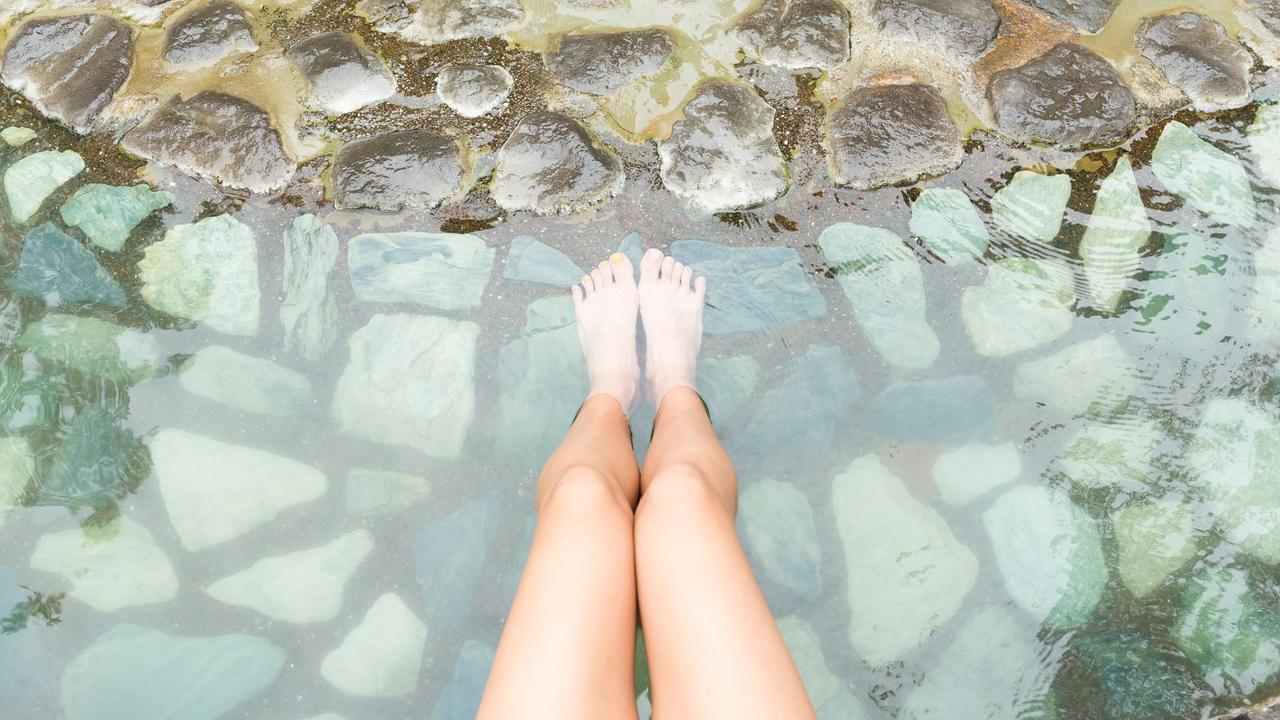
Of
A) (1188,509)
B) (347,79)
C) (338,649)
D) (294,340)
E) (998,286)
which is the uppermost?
(347,79)

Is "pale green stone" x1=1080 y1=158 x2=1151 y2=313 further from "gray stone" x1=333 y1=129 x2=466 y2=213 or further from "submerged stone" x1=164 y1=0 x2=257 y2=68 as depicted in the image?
"submerged stone" x1=164 y1=0 x2=257 y2=68

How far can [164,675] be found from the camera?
161 centimetres

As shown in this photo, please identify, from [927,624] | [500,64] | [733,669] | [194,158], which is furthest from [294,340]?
[927,624]

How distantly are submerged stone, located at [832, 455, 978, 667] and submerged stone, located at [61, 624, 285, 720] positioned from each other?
3.84 feet

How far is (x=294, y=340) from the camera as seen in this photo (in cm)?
184

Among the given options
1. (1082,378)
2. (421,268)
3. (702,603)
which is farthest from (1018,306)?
(421,268)

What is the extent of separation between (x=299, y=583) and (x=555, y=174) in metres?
1.05

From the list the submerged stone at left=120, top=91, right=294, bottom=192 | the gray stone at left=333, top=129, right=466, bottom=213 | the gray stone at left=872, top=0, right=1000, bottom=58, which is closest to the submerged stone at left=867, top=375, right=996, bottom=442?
the gray stone at left=872, top=0, right=1000, bottom=58

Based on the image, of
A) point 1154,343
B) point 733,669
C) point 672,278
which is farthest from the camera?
point 672,278

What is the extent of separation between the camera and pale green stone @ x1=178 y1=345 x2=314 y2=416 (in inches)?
70.5

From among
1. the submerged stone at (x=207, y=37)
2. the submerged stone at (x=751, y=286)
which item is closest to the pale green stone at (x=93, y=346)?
the submerged stone at (x=207, y=37)

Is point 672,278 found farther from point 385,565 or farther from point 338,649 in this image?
point 338,649

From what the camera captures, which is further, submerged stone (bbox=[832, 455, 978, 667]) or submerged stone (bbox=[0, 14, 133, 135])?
submerged stone (bbox=[0, 14, 133, 135])

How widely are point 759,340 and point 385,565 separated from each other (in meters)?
0.94
